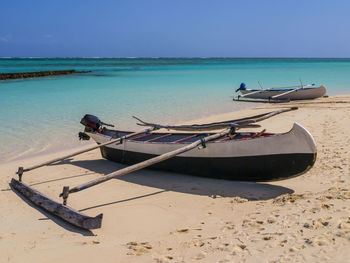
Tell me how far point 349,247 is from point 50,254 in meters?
2.86

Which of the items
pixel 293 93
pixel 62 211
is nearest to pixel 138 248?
pixel 62 211

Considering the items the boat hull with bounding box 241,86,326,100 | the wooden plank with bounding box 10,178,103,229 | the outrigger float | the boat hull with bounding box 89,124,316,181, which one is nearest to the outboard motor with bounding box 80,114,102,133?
the outrigger float

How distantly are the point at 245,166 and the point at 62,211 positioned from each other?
8.92ft

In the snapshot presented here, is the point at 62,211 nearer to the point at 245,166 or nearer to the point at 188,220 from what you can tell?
the point at 188,220

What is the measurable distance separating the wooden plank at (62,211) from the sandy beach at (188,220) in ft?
0.30

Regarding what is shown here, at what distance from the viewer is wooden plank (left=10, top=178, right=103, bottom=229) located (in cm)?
420

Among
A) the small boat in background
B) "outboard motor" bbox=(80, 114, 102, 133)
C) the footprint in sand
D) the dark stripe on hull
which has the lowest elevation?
the footprint in sand

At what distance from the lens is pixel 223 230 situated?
156 inches

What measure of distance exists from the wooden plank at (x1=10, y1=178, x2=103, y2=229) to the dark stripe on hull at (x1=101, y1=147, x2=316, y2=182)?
6.88 ft

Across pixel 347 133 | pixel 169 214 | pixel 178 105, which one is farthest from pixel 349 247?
pixel 178 105

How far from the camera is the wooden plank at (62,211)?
4203 millimetres

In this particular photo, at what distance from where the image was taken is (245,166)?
5484mm

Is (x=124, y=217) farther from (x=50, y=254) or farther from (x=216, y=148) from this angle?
(x=216, y=148)

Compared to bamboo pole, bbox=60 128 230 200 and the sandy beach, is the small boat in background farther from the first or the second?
bamboo pole, bbox=60 128 230 200
